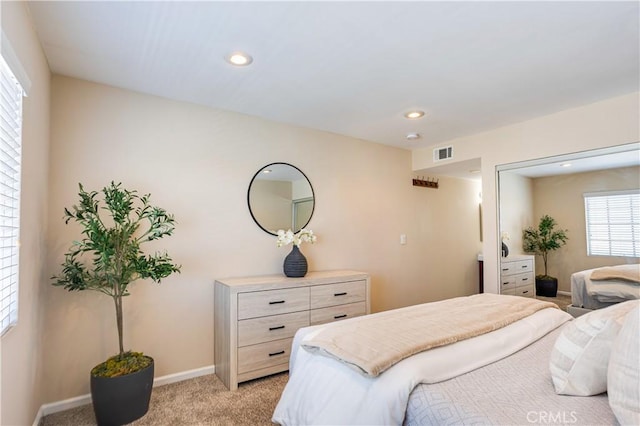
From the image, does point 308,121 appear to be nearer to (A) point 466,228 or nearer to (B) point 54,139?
(B) point 54,139

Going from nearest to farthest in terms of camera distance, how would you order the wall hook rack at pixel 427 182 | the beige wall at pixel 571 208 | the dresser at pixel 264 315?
1. the dresser at pixel 264 315
2. the beige wall at pixel 571 208
3. the wall hook rack at pixel 427 182

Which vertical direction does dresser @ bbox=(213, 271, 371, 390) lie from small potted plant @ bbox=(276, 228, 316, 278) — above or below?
below

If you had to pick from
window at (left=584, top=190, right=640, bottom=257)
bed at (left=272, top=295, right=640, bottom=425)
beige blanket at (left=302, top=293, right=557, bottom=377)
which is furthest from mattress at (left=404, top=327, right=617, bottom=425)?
window at (left=584, top=190, right=640, bottom=257)

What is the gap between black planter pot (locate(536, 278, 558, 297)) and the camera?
128 inches

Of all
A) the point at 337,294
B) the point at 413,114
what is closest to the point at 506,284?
the point at 337,294

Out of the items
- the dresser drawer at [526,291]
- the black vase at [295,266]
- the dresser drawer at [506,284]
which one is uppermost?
the black vase at [295,266]

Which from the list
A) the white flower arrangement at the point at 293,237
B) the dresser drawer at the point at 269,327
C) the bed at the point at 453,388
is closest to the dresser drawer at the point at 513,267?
the bed at the point at 453,388

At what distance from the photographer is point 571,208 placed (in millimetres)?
3141

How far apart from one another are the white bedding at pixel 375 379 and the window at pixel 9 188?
4.42 feet

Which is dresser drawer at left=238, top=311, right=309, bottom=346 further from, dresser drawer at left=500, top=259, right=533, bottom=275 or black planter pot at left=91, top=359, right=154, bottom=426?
dresser drawer at left=500, top=259, right=533, bottom=275

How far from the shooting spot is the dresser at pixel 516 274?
11.4ft

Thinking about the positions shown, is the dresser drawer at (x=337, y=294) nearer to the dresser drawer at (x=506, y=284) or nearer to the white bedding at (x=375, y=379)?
the white bedding at (x=375, y=379)

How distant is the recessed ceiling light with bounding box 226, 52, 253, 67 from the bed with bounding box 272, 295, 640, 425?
1.75 metres

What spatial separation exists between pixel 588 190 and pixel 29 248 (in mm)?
4278
